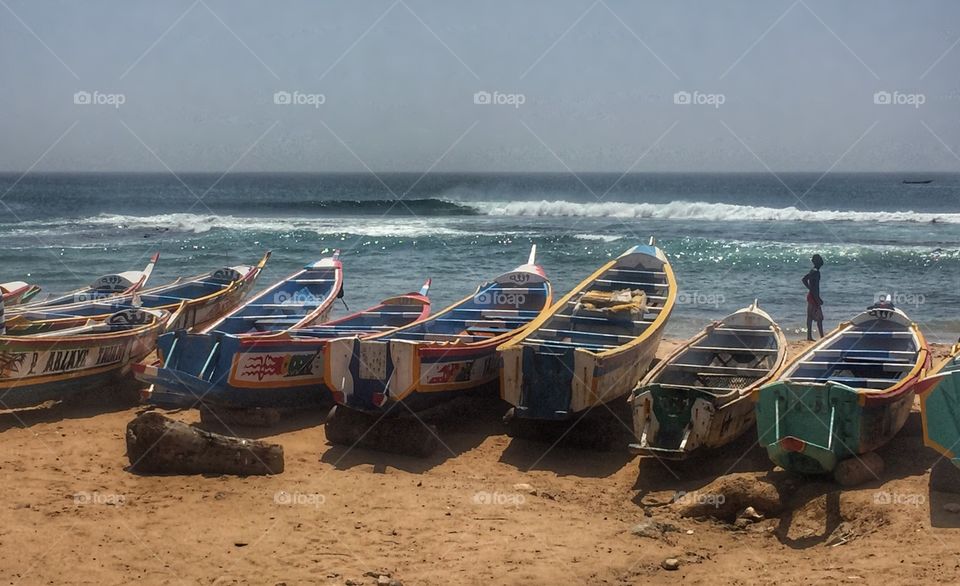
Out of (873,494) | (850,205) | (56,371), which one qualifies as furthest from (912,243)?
(850,205)

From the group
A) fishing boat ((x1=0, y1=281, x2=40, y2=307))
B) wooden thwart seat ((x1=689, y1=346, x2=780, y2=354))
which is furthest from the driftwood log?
fishing boat ((x1=0, y1=281, x2=40, y2=307))

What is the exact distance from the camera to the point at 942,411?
8742 millimetres

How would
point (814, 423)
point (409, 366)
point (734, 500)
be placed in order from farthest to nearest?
point (409, 366) < point (814, 423) < point (734, 500)

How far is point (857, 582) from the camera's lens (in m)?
7.08

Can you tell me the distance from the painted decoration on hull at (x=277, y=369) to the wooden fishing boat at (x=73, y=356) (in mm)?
2392

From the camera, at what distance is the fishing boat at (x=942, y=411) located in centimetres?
858

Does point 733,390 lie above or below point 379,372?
below

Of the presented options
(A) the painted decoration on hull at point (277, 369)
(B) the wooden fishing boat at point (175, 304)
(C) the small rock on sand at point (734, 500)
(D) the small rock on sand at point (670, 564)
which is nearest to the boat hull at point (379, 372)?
(A) the painted decoration on hull at point (277, 369)

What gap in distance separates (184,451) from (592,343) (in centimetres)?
551

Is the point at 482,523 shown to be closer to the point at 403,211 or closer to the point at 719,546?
the point at 719,546

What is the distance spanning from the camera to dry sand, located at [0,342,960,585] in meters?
7.56

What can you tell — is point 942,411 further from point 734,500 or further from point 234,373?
point 234,373

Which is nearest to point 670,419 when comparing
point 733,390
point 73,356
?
point 733,390

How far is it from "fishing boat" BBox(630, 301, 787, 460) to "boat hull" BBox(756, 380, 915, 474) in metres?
0.62
